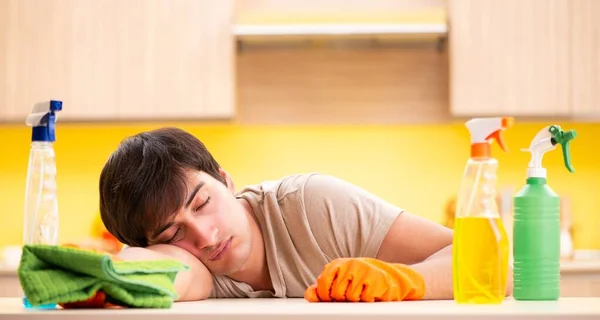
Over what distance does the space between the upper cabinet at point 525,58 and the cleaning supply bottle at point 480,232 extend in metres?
2.19

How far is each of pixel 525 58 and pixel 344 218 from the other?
187 cm

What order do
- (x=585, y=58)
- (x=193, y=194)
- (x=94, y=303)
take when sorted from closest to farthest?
(x=94, y=303) → (x=193, y=194) → (x=585, y=58)

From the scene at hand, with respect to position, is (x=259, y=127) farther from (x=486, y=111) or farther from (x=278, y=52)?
(x=486, y=111)

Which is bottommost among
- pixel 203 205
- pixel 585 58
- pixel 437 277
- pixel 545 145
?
pixel 437 277

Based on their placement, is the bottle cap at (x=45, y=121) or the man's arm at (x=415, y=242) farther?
the man's arm at (x=415, y=242)

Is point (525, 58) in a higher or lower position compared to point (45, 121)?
higher

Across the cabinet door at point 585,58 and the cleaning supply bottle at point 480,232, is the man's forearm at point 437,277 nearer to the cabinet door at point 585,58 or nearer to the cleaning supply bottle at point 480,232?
the cleaning supply bottle at point 480,232

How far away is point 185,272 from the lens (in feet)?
4.79

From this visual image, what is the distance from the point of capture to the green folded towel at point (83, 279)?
3.71 ft

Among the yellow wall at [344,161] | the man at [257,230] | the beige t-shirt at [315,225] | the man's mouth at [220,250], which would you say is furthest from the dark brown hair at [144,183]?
the yellow wall at [344,161]

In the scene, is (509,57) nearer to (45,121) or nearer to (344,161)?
(344,161)

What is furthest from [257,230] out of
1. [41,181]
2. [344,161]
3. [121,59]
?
[344,161]

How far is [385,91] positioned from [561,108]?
2.41 feet

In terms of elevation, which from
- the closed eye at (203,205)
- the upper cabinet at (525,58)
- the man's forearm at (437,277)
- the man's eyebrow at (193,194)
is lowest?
the man's forearm at (437,277)
